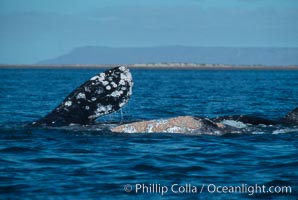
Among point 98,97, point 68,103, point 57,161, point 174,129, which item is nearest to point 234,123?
point 174,129

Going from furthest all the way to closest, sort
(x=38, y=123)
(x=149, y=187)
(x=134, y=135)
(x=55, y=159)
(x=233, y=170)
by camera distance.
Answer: (x=38, y=123) < (x=134, y=135) < (x=55, y=159) < (x=233, y=170) < (x=149, y=187)

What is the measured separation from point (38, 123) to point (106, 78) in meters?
2.32

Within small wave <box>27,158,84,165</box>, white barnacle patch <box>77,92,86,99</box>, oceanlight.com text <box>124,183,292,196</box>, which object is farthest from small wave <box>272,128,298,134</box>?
oceanlight.com text <box>124,183,292,196</box>

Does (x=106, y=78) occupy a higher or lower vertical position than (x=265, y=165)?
higher

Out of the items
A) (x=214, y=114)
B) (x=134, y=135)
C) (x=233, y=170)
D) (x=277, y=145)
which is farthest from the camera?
(x=214, y=114)

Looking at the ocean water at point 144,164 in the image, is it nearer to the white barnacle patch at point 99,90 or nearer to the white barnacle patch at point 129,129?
the white barnacle patch at point 129,129

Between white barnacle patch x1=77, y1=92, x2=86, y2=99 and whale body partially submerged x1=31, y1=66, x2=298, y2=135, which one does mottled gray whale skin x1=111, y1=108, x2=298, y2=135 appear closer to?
whale body partially submerged x1=31, y1=66, x2=298, y2=135

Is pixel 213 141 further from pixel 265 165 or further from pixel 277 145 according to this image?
pixel 265 165

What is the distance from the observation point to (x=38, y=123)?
16578 mm

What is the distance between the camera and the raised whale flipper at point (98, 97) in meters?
15.1

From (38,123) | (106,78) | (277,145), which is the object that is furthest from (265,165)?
(38,123)

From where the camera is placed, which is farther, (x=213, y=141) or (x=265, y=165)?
(x=213, y=141)

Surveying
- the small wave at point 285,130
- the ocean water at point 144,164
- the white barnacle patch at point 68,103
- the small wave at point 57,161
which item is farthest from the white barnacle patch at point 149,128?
the small wave at point 57,161

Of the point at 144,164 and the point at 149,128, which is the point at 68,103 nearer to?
the point at 149,128
